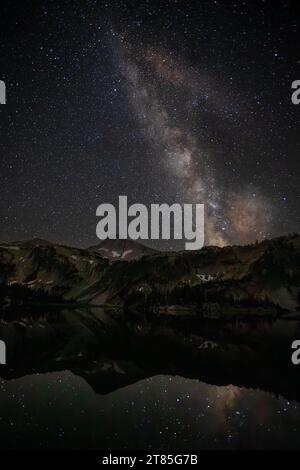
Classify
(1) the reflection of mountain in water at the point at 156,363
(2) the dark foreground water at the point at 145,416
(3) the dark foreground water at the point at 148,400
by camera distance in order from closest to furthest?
(2) the dark foreground water at the point at 145,416, (3) the dark foreground water at the point at 148,400, (1) the reflection of mountain in water at the point at 156,363

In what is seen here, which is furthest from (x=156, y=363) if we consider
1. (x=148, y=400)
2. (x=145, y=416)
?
(x=145, y=416)

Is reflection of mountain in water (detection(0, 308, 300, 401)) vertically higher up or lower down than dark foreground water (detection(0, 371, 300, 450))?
higher up

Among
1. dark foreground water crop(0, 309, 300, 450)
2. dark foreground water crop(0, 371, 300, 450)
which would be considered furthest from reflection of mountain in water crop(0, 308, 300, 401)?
dark foreground water crop(0, 371, 300, 450)

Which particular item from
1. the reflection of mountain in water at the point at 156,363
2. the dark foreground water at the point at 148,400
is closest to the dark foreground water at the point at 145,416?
the dark foreground water at the point at 148,400

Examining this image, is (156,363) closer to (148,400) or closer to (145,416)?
(148,400)

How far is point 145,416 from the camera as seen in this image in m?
18.4

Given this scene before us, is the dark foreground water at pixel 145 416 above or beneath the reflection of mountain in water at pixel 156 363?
beneath

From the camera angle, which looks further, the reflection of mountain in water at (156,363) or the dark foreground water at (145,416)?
the reflection of mountain in water at (156,363)

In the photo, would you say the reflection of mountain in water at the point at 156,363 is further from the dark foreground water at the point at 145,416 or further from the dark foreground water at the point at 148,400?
the dark foreground water at the point at 145,416

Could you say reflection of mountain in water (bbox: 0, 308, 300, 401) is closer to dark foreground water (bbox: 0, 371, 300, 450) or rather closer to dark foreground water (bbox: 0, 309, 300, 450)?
dark foreground water (bbox: 0, 309, 300, 450)

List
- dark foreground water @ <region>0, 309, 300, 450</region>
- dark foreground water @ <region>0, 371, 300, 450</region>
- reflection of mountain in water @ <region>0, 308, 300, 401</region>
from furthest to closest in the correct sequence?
reflection of mountain in water @ <region>0, 308, 300, 401</region> < dark foreground water @ <region>0, 309, 300, 450</region> < dark foreground water @ <region>0, 371, 300, 450</region>

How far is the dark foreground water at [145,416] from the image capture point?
572 inches

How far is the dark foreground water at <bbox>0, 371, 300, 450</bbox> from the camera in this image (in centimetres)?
1453

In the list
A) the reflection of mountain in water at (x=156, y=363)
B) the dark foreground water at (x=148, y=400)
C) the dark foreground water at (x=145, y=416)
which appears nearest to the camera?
the dark foreground water at (x=145, y=416)
